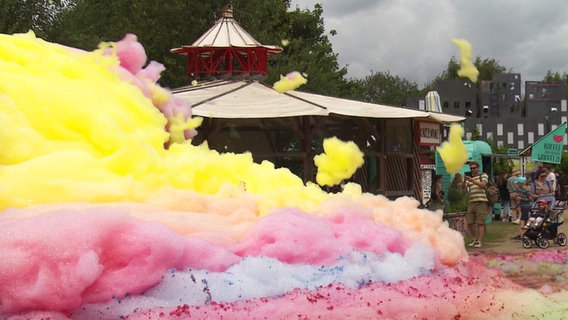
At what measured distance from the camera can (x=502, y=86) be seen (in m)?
54.2

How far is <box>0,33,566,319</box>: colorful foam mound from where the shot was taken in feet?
8.65

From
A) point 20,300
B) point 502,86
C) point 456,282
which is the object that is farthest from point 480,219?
point 502,86

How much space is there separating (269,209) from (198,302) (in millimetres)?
947

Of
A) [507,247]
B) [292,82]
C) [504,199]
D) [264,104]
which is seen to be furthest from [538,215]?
[292,82]

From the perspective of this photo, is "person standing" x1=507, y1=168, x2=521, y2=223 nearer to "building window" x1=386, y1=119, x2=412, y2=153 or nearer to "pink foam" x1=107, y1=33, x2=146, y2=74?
"building window" x1=386, y1=119, x2=412, y2=153

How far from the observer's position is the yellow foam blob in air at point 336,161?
447 centimetres

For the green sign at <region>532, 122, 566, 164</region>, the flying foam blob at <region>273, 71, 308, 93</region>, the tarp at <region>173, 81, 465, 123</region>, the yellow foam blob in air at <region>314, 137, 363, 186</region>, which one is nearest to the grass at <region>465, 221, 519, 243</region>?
the green sign at <region>532, 122, 566, 164</region>

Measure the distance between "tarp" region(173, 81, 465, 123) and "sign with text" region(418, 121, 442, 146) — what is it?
150 centimetres

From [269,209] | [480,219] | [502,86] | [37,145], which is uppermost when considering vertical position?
[502,86]

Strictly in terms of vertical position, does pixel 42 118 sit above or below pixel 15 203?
above

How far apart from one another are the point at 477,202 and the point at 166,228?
32.5 ft

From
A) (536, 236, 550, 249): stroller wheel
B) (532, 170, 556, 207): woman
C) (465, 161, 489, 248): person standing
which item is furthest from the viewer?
(532, 170, 556, 207): woman

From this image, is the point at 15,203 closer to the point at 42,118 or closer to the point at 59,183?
the point at 59,183

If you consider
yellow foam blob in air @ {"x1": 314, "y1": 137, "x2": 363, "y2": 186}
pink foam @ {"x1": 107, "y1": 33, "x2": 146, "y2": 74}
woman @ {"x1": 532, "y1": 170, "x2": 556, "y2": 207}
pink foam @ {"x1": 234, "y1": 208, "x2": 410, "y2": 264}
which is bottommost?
woman @ {"x1": 532, "y1": 170, "x2": 556, "y2": 207}
